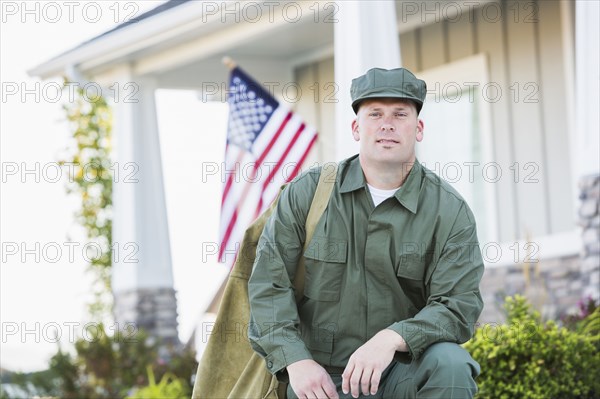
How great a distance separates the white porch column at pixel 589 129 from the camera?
7082 millimetres

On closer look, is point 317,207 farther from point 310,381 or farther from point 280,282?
point 310,381

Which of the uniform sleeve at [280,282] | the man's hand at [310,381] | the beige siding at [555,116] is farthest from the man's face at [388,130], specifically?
the beige siding at [555,116]

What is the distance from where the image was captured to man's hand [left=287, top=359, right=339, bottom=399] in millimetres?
3609

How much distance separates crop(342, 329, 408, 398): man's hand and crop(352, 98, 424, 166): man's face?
2.20ft

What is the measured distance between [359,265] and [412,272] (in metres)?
0.20

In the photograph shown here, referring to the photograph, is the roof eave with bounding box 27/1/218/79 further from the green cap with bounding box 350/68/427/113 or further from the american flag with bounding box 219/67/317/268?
the green cap with bounding box 350/68/427/113

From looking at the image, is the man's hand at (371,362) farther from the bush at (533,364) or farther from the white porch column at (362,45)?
the white porch column at (362,45)

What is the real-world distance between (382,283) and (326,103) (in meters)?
7.42

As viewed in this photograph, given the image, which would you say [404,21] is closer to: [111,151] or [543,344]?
[543,344]

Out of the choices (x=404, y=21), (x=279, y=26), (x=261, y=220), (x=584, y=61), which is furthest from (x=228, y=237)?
(x=261, y=220)

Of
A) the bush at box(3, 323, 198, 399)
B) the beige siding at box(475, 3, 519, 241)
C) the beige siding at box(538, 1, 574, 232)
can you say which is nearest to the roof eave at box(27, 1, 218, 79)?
the beige siding at box(475, 3, 519, 241)

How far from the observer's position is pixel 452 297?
12.3ft

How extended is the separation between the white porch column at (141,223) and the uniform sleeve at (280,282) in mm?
6680

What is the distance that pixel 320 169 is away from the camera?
4.13 m
